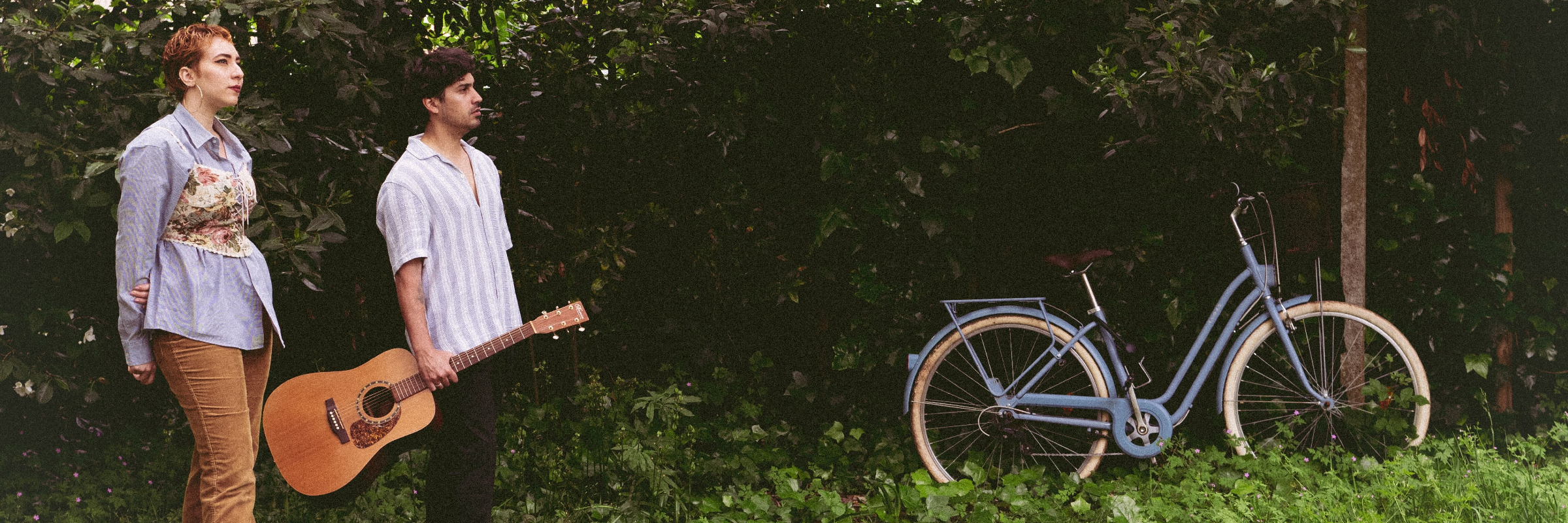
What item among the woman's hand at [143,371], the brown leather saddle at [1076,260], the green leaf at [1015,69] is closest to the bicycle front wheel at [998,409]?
the brown leather saddle at [1076,260]

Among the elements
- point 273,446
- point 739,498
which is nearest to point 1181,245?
point 739,498

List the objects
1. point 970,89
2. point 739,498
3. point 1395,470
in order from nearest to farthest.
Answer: point 1395,470 → point 739,498 → point 970,89

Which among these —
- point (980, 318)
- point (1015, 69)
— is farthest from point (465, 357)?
point (1015, 69)

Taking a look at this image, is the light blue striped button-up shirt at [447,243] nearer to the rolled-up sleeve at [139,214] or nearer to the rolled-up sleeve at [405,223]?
the rolled-up sleeve at [405,223]

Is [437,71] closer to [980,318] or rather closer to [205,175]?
[205,175]

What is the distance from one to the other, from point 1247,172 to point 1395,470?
1.28m

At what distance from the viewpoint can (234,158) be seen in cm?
230

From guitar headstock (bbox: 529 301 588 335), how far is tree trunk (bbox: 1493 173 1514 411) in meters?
4.02

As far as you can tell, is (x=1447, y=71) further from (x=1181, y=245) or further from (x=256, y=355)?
(x=256, y=355)

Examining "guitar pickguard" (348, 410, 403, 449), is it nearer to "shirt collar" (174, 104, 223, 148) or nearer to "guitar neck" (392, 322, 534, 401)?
"guitar neck" (392, 322, 534, 401)

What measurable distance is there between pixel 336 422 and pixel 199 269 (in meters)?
0.57

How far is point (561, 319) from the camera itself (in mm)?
2527

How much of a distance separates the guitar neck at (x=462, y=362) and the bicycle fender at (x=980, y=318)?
1.68 metres

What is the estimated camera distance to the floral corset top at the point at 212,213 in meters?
2.15
